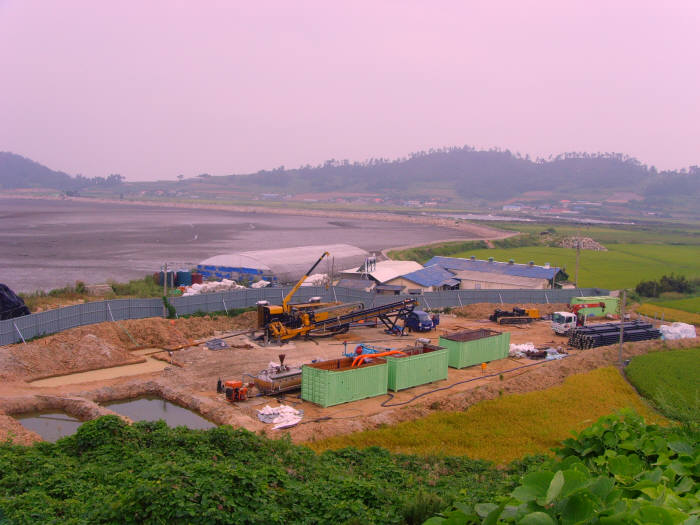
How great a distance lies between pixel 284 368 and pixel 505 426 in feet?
23.3

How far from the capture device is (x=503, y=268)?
40.6 metres

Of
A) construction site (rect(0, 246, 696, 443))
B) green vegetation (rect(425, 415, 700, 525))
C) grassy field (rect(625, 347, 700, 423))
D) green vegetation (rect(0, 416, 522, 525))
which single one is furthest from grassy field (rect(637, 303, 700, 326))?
green vegetation (rect(425, 415, 700, 525))

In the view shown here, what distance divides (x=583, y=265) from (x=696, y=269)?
33.2 feet

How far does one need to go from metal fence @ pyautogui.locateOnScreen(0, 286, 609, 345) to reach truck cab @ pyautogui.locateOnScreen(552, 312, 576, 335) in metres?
5.64

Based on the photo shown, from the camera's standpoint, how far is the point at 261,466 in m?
9.23

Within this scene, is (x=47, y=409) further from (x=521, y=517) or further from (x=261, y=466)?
(x=521, y=517)

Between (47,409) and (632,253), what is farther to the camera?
(632,253)

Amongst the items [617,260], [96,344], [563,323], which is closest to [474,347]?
[563,323]

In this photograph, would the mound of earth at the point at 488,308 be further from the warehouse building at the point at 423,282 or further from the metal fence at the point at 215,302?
the warehouse building at the point at 423,282

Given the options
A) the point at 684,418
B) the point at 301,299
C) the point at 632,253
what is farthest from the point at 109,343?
the point at 632,253

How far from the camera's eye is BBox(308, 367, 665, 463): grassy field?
13.3 meters

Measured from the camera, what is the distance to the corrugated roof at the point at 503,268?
128ft

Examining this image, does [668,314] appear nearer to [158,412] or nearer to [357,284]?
[357,284]

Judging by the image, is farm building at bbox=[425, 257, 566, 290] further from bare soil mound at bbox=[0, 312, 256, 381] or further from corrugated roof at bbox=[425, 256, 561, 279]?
bare soil mound at bbox=[0, 312, 256, 381]
